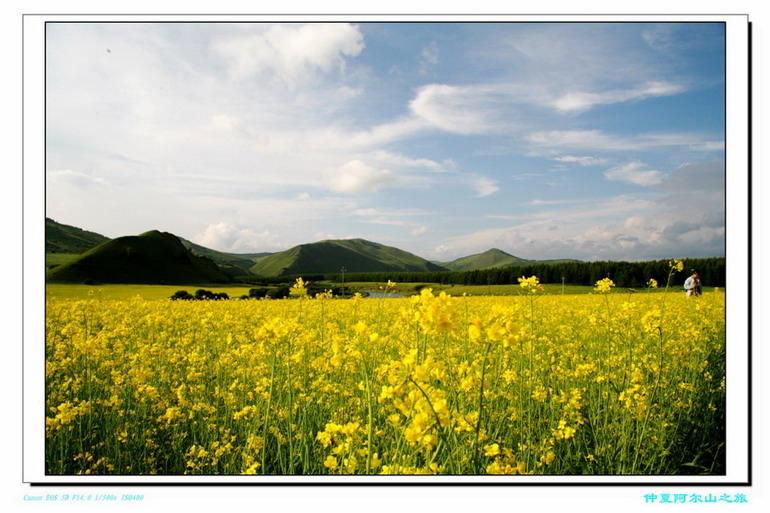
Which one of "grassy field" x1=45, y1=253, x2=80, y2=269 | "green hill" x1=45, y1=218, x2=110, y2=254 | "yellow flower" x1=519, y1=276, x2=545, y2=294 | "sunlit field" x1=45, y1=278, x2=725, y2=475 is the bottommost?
"sunlit field" x1=45, y1=278, x2=725, y2=475

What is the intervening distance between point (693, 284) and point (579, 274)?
1050 mm

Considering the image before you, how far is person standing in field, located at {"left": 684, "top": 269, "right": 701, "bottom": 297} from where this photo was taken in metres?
3.37

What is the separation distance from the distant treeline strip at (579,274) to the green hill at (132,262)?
5.44ft

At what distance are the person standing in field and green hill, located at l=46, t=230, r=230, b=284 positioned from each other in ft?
14.3

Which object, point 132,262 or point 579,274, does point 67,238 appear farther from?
point 579,274

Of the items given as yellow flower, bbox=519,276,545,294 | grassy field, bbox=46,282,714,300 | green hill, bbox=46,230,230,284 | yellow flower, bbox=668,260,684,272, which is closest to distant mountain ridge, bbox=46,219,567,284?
green hill, bbox=46,230,230,284

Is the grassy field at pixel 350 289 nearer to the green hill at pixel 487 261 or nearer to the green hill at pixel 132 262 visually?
the green hill at pixel 132 262

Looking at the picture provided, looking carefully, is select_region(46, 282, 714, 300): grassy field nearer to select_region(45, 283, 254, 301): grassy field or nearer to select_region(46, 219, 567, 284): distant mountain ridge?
select_region(45, 283, 254, 301): grassy field

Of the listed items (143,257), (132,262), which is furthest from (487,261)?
(132,262)

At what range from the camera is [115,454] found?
2.60 m

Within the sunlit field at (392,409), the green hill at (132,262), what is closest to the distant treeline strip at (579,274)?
the sunlit field at (392,409)
